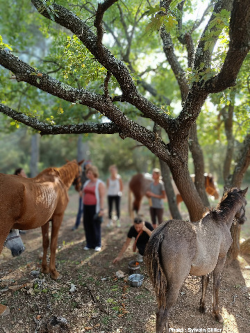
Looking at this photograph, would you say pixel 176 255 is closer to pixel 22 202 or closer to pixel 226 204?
pixel 226 204

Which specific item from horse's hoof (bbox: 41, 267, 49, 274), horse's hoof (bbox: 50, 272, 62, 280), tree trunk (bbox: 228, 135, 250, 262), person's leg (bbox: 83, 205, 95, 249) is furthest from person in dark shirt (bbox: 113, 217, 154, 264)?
tree trunk (bbox: 228, 135, 250, 262)

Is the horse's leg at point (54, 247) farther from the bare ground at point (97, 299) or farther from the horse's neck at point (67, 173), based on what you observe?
the horse's neck at point (67, 173)

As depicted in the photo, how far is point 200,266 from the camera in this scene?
3100 millimetres

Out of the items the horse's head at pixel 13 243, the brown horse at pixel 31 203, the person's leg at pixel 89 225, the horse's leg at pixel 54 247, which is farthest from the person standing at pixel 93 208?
the horse's head at pixel 13 243

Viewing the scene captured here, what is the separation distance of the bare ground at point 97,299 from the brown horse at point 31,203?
527 millimetres

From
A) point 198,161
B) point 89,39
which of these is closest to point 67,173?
point 198,161

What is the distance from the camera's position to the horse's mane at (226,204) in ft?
12.3

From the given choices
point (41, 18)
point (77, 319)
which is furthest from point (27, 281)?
point (41, 18)

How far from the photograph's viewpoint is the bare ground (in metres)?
3.37

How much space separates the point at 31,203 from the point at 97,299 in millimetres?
1931

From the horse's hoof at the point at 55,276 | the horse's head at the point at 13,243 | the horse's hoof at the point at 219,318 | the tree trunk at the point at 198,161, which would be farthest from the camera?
the tree trunk at the point at 198,161

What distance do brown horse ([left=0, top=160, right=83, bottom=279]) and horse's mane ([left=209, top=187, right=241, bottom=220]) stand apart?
2.78m

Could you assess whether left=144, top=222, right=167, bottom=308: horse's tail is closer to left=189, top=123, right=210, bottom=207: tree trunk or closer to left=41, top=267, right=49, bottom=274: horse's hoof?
left=41, top=267, right=49, bottom=274: horse's hoof

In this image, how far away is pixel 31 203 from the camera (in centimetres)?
369
